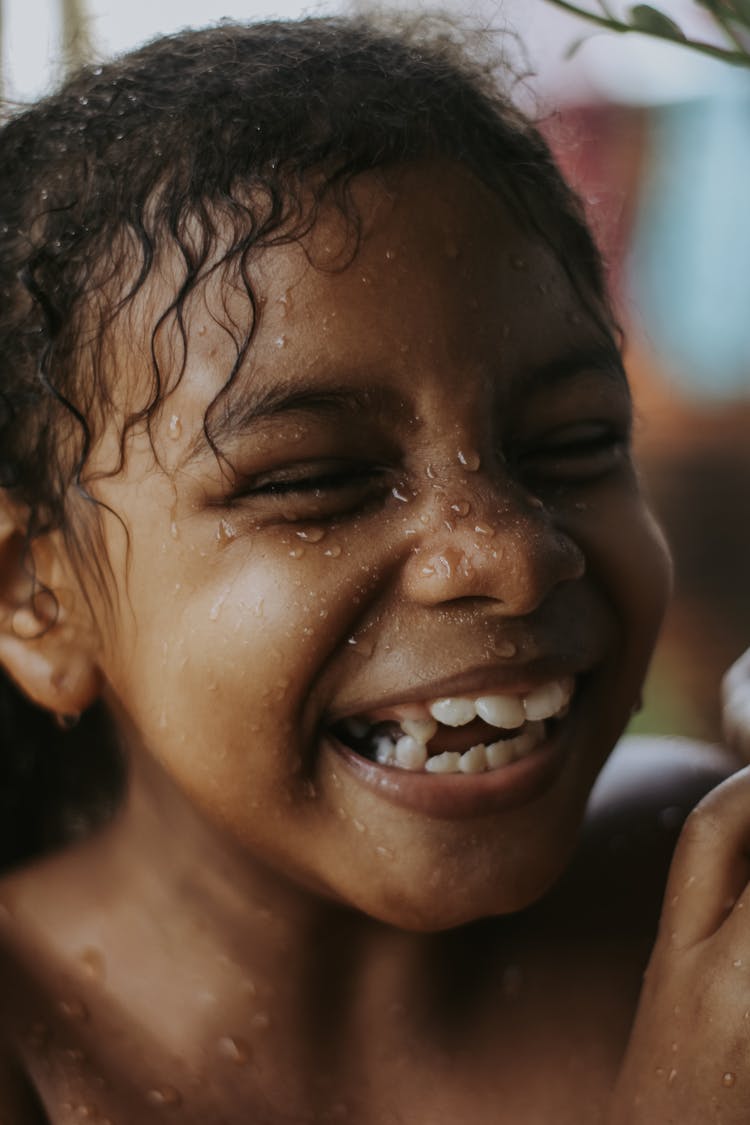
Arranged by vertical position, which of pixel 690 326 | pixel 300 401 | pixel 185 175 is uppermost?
pixel 185 175

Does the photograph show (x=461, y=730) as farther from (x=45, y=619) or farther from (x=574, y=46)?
(x=574, y=46)

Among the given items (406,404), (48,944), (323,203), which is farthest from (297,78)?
(48,944)

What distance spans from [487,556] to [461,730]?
0.62 feet

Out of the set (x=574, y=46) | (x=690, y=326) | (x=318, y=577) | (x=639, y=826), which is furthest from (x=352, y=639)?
(x=690, y=326)

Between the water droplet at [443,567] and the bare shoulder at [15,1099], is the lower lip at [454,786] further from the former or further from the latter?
the bare shoulder at [15,1099]

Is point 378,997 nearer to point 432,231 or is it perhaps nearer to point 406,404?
point 406,404

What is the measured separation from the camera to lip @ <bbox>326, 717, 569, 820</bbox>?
1.00 meters

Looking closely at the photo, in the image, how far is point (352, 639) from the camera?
3.20 ft

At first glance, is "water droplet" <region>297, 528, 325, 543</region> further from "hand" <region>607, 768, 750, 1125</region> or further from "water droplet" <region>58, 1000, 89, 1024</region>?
"water droplet" <region>58, 1000, 89, 1024</region>

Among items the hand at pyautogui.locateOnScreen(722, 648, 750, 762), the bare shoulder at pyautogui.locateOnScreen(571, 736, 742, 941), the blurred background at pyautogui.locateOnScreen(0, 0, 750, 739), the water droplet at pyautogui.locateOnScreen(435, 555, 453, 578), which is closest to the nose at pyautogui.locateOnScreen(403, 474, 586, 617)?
the water droplet at pyautogui.locateOnScreen(435, 555, 453, 578)

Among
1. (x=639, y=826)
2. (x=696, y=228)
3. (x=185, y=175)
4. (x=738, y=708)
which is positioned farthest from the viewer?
(x=696, y=228)

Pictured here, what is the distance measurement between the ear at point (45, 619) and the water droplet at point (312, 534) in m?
0.28

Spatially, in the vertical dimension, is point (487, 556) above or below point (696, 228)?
above

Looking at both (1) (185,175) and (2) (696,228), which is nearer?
(1) (185,175)
